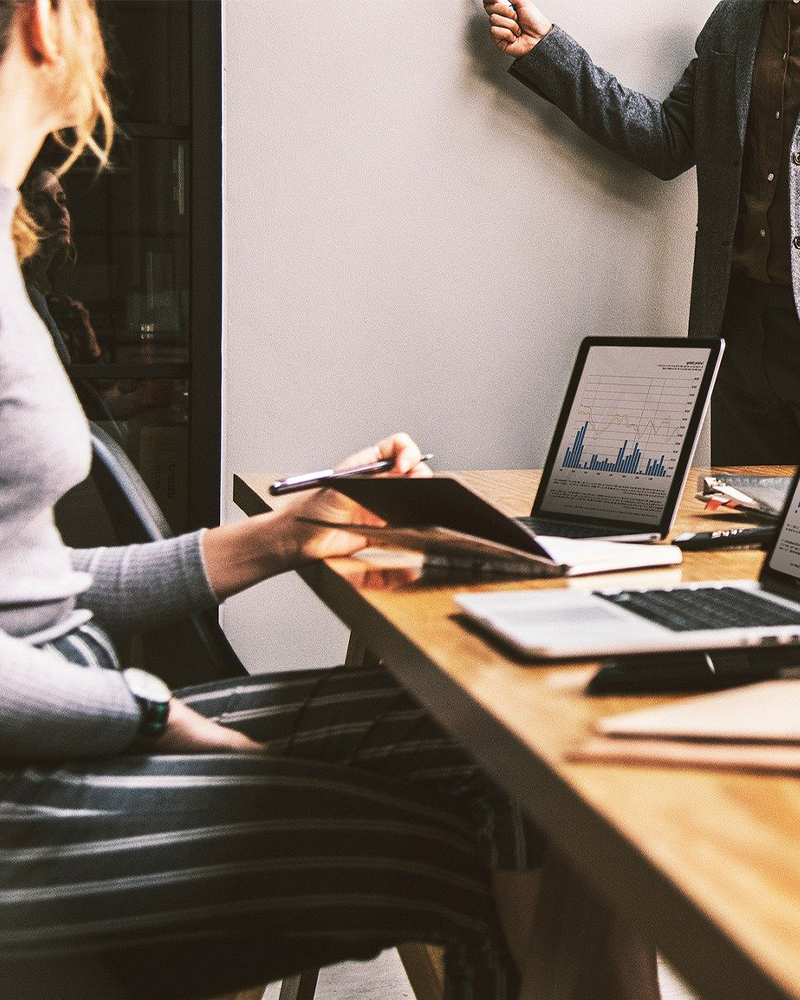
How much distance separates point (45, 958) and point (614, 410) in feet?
2.72

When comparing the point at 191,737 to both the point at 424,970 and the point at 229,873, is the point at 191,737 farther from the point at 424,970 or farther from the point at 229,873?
the point at 424,970

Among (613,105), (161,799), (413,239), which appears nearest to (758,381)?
(613,105)

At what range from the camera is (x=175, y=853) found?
0.72 meters

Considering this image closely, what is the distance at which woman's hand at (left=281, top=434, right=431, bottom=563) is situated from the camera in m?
1.05

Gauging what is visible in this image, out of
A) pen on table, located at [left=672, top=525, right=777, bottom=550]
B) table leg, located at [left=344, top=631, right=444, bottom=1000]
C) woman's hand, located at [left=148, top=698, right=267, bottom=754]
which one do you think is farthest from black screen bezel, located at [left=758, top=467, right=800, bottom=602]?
table leg, located at [left=344, top=631, right=444, bottom=1000]

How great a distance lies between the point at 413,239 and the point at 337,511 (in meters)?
1.63

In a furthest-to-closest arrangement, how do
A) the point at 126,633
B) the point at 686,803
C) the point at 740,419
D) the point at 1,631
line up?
the point at 740,419 < the point at 126,633 < the point at 1,631 < the point at 686,803

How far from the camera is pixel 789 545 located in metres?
0.87

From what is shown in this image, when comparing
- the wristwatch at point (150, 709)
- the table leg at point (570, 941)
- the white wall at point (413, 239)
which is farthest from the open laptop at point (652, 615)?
the white wall at point (413, 239)

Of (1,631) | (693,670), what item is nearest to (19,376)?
(1,631)

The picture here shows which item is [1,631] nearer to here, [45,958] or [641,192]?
[45,958]

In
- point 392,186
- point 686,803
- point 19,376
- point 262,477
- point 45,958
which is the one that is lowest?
point 45,958

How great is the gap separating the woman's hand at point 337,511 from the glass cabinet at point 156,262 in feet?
4.50

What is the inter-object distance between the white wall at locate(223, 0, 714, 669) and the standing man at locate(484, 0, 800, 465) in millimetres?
120
